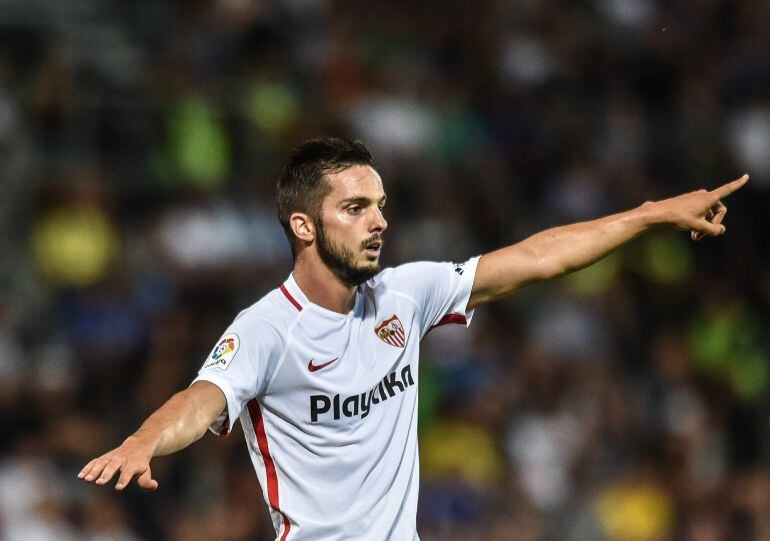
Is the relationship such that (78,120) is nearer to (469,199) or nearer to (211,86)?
(211,86)

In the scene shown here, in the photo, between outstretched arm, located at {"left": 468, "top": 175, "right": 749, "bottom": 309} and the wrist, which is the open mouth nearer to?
outstretched arm, located at {"left": 468, "top": 175, "right": 749, "bottom": 309}

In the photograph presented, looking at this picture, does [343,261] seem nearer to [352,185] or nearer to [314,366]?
[352,185]

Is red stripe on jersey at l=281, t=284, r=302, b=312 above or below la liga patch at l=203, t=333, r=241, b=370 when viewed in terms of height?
above

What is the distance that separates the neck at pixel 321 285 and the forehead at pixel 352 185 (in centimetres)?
29

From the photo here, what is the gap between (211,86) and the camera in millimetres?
10992

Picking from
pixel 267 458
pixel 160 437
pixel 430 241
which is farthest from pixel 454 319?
pixel 430 241

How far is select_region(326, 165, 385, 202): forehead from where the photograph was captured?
4.88 metres

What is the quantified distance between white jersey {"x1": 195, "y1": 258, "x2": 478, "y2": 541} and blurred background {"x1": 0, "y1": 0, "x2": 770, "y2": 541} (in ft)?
13.2

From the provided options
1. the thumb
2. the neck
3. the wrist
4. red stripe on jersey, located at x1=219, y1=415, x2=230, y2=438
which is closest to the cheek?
the neck

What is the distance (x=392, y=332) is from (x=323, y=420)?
499 mm

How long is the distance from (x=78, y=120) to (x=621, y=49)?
549cm

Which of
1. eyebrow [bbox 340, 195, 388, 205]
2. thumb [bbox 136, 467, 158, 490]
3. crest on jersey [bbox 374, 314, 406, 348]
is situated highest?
eyebrow [bbox 340, 195, 388, 205]

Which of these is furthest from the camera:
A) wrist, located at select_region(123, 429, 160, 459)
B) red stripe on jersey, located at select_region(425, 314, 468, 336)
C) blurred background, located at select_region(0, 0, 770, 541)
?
blurred background, located at select_region(0, 0, 770, 541)

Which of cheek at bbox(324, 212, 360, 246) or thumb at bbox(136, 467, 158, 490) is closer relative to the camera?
thumb at bbox(136, 467, 158, 490)
